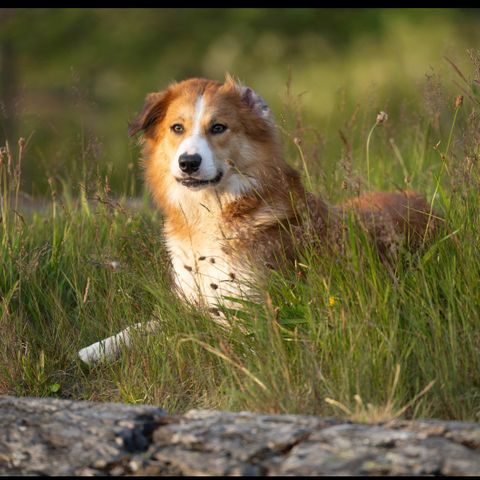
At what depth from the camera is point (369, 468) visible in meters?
3.07

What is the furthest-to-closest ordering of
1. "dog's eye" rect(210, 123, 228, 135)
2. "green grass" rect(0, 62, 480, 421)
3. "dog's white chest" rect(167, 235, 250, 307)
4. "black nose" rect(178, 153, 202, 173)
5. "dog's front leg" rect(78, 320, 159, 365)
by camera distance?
"dog's eye" rect(210, 123, 228, 135) < "black nose" rect(178, 153, 202, 173) < "dog's white chest" rect(167, 235, 250, 307) < "dog's front leg" rect(78, 320, 159, 365) < "green grass" rect(0, 62, 480, 421)

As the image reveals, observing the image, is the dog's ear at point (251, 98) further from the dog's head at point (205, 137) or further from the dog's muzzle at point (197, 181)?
the dog's muzzle at point (197, 181)

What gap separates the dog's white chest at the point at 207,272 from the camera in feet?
16.1

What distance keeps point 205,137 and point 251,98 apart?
481 mm

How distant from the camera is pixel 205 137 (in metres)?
5.40

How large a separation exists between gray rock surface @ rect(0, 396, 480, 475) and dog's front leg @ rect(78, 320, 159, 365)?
1.06m

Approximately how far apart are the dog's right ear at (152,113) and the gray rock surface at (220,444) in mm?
2429

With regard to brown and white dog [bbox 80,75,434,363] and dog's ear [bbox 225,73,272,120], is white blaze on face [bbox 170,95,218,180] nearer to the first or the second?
brown and white dog [bbox 80,75,434,363]

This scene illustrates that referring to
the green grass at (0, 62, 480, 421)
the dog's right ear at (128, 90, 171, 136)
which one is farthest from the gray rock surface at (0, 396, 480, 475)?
the dog's right ear at (128, 90, 171, 136)

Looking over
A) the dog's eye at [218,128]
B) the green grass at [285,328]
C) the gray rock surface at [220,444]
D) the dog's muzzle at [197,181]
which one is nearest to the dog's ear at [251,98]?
the dog's eye at [218,128]

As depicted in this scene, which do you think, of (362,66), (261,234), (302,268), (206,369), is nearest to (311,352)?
(206,369)

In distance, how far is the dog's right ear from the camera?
5.70m
